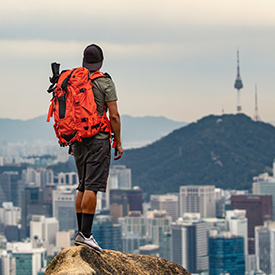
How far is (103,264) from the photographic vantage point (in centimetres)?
527

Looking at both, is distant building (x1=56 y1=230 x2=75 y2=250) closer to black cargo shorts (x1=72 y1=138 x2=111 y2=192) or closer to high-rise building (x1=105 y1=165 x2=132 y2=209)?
high-rise building (x1=105 y1=165 x2=132 y2=209)

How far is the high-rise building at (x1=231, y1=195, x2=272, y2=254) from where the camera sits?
113m

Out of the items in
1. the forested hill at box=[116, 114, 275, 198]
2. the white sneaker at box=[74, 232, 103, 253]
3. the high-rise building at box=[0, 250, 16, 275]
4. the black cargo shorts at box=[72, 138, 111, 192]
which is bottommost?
the high-rise building at box=[0, 250, 16, 275]

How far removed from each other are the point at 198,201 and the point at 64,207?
68.6ft

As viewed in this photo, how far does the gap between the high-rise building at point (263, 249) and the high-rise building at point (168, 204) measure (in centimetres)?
1813

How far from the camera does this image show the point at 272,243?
103812mm

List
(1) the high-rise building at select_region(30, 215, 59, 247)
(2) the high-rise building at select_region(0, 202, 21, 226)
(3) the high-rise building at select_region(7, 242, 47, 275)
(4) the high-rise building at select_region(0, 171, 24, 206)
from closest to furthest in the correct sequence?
(3) the high-rise building at select_region(7, 242, 47, 275)
(1) the high-rise building at select_region(30, 215, 59, 247)
(2) the high-rise building at select_region(0, 202, 21, 226)
(4) the high-rise building at select_region(0, 171, 24, 206)

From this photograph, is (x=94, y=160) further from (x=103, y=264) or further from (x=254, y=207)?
(x=254, y=207)

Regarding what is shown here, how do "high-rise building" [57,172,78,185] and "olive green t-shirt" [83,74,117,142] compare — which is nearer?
"olive green t-shirt" [83,74,117,142]

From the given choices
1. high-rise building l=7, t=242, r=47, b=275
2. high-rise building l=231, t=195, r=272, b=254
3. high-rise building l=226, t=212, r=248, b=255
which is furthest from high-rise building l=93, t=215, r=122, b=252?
high-rise building l=231, t=195, r=272, b=254

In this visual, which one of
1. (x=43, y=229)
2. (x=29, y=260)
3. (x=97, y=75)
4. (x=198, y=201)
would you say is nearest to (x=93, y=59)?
(x=97, y=75)

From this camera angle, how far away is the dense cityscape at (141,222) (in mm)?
99625

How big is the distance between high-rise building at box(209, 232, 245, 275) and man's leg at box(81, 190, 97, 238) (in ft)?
305

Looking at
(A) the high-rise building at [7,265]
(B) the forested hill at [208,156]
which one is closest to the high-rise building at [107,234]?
(A) the high-rise building at [7,265]
